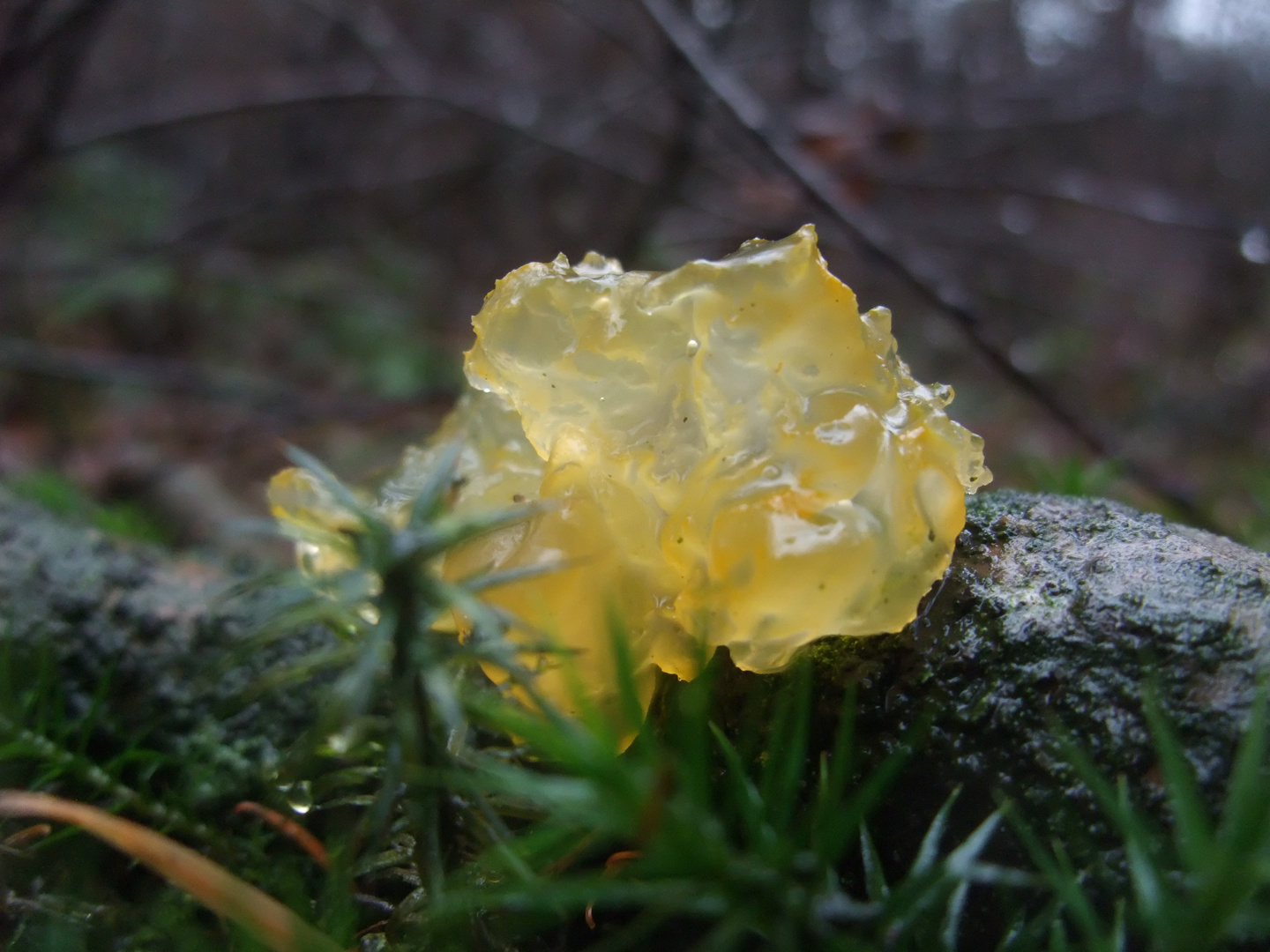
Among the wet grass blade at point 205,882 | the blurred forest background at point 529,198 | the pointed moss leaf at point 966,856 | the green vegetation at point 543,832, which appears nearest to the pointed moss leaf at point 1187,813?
the green vegetation at point 543,832

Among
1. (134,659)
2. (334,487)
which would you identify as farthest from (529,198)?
(334,487)

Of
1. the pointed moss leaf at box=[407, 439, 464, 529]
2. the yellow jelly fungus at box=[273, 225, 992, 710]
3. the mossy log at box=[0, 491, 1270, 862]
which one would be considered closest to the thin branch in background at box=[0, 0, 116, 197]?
the mossy log at box=[0, 491, 1270, 862]

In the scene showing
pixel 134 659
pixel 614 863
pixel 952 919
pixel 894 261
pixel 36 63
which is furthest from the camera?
pixel 36 63

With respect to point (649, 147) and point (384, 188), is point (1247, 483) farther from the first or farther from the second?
point (384, 188)

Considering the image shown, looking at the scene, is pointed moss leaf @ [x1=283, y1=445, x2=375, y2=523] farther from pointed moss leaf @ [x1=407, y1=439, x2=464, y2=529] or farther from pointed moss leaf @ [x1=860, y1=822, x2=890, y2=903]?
pointed moss leaf @ [x1=860, y1=822, x2=890, y2=903]

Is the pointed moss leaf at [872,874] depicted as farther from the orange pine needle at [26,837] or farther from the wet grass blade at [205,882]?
the orange pine needle at [26,837]

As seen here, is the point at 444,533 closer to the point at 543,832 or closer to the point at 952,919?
the point at 543,832

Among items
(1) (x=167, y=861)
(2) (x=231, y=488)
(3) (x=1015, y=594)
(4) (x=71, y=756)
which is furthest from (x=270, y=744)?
(2) (x=231, y=488)
